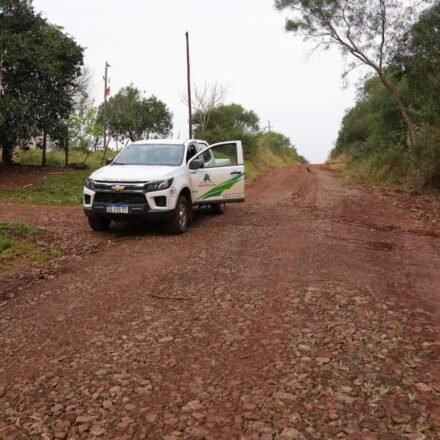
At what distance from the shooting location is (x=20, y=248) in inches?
279

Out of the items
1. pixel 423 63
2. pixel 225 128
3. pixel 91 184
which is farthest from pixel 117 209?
pixel 225 128

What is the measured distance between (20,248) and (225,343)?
471 cm

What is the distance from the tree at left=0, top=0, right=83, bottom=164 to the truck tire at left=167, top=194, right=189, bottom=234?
12.8 m

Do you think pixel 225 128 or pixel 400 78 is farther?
pixel 225 128

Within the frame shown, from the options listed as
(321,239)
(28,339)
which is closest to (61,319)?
(28,339)

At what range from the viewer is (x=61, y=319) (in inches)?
167

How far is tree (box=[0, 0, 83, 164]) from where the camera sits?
1902 centimetres

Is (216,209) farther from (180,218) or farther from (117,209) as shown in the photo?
(117,209)

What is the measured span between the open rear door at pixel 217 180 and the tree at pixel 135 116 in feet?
118

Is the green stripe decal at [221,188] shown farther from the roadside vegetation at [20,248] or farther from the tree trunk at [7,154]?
the tree trunk at [7,154]

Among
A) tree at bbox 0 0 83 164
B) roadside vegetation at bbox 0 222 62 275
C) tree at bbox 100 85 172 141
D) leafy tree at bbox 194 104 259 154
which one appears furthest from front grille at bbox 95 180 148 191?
tree at bbox 100 85 172 141

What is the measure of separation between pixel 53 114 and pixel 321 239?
17.5 m

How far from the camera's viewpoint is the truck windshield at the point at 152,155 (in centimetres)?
916

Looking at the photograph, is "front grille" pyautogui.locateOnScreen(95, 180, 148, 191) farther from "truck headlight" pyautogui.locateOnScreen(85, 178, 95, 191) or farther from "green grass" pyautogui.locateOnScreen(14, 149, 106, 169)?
"green grass" pyautogui.locateOnScreen(14, 149, 106, 169)
